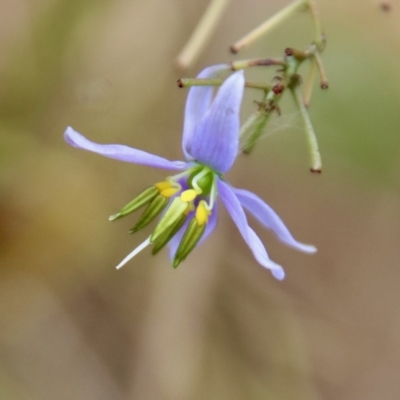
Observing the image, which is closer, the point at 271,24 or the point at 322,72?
the point at 322,72

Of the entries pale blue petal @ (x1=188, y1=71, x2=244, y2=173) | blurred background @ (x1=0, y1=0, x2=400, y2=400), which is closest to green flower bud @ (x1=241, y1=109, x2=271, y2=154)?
pale blue petal @ (x1=188, y1=71, x2=244, y2=173)

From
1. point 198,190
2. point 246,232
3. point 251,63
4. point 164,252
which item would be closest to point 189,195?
point 198,190

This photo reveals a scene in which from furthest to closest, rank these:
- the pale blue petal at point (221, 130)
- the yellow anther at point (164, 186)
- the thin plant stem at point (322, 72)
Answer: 1. the yellow anther at point (164, 186)
2. the thin plant stem at point (322, 72)
3. the pale blue petal at point (221, 130)

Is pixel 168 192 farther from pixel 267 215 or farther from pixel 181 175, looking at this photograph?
pixel 267 215

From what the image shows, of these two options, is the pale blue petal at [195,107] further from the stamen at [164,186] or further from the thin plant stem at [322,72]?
the thin plant stem at [322,72]

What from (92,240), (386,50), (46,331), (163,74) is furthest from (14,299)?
(386,50)

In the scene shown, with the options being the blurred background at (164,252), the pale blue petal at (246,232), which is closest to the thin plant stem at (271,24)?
the pale blue petal at (246,232)
